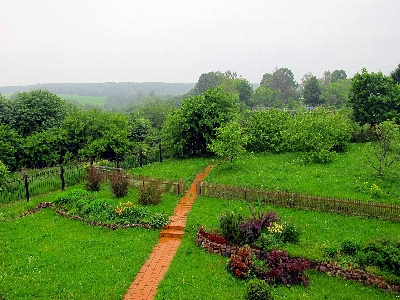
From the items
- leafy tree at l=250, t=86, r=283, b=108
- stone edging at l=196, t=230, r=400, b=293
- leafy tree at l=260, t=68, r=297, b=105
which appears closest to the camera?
stone edging at l=196, t=230, r=400, b=293

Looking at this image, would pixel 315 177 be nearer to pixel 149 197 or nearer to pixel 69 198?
pixel 149 197

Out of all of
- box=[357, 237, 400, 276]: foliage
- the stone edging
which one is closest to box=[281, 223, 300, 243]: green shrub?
the stone edging

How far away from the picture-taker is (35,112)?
31.8m

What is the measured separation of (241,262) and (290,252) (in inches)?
79.9

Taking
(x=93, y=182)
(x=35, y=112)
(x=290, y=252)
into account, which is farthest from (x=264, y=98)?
(x=290, y=252)

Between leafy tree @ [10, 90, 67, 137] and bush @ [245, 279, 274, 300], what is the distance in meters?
27.4

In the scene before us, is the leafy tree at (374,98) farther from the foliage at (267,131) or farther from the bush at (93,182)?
the bush at (93,182)

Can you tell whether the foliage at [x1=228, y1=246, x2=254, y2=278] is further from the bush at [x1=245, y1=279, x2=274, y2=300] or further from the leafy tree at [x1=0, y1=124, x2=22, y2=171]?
the leafy tree at [x1=0, y1=124, x2=22, y2=171]

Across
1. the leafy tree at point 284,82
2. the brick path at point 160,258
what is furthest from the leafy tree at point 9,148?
the leafy tree at point 284,82

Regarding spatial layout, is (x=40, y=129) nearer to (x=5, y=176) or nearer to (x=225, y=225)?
(x=5, y=176)

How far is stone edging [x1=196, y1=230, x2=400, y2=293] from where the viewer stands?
11.1 metres

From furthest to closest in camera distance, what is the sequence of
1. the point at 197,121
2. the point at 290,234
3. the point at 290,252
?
1. the point at 197,121
2. the point at 290,234
3. the point at 290,252

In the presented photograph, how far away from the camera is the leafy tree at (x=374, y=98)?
31375mm

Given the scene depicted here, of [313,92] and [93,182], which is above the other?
[313,92]
